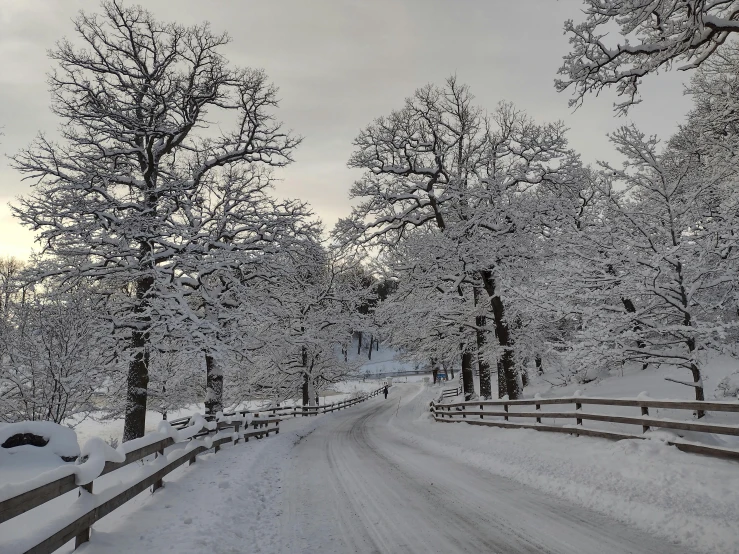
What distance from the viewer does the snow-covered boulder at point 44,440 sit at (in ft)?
19.5

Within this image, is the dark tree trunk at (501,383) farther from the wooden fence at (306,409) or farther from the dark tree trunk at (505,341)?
the wooden fence at (306,409)

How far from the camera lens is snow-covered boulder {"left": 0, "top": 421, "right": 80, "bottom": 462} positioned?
595 centimetres

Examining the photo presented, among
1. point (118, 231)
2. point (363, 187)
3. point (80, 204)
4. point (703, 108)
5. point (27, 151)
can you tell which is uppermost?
point (703, 108)

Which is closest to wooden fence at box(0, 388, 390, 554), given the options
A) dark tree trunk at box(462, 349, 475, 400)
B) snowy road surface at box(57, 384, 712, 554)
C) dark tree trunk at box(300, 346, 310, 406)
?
snowy road surface at box(57, 384, 712, 554)

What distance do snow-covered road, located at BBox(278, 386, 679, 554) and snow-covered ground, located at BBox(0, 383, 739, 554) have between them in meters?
0.02

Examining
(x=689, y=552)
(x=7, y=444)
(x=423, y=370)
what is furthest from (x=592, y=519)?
(x=423, y=370)

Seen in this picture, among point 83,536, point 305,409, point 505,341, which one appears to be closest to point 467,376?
point 505,341

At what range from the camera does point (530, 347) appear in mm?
21344

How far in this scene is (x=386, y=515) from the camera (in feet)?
21.2

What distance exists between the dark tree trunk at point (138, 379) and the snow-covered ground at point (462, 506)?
4.41 metres

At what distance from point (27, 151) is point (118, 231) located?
11.0 feet

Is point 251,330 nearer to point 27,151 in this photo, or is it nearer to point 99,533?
point 27,151

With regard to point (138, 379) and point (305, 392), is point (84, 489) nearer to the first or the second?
point (138, 379)

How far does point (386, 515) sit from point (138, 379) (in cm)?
1037
